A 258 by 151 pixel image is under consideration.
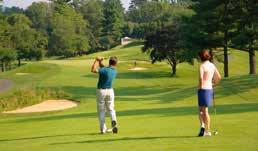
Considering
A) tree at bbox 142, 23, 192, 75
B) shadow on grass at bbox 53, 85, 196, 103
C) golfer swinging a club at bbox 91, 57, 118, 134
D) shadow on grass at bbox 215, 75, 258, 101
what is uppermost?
tree at bbox 142, 23, 192, 75

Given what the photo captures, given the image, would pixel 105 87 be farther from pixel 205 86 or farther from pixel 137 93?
pixel 137 93

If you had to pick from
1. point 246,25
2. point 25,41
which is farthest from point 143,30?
point 246,25

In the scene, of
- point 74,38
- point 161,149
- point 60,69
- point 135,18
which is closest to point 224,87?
point 161,149

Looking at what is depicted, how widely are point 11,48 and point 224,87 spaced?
236 feet

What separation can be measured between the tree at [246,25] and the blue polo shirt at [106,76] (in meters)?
34.3

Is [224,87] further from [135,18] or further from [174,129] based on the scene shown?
[135,18]

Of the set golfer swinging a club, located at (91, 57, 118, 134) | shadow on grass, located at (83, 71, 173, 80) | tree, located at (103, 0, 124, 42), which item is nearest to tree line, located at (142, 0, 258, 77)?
shadow on grass, located at (83, 71, 173, 80)

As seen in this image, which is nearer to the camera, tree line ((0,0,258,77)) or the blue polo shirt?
the blue polo shirt

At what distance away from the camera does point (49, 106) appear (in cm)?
3416

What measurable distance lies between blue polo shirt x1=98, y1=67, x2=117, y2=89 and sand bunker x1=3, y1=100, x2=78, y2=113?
58.0 feet

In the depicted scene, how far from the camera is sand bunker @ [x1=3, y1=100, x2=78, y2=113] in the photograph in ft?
106

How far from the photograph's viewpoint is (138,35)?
154 meters

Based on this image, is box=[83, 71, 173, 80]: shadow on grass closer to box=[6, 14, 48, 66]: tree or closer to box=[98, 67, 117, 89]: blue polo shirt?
box=[6, 14, 48, 66]: tree

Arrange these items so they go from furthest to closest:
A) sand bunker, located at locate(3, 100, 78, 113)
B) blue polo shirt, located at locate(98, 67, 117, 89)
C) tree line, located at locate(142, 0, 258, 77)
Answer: tree line, located at locate(142, 0, 258, 77)
sand bunker, located at locate(3, 100, 78, 113)
blue polo shirt, located at locate(98, 67, 117, 89)
